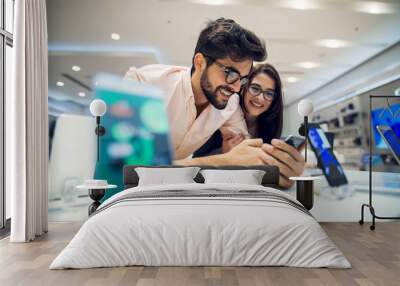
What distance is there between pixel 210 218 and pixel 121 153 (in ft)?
8.39

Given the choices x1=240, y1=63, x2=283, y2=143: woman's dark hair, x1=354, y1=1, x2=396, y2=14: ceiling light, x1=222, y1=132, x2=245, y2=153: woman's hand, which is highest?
x1=354, y1=1, x2=396, y2=14: ceiling light

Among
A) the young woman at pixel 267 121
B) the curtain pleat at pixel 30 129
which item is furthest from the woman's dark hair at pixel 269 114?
the curtain pleat at pixel 30 129

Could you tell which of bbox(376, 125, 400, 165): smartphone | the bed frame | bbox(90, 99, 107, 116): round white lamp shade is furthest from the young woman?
bbox(90, 99, 107, 116): round white lamp shade

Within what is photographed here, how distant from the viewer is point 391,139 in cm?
548

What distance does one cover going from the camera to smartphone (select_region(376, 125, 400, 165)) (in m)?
5.40

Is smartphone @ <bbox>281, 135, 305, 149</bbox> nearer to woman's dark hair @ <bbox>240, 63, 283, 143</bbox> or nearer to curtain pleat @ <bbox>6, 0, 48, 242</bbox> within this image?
woman's dark hair @ <bbox>240, 63, 283, 143</bbox>

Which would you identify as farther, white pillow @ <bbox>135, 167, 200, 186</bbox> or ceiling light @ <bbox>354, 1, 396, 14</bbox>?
ceiling light @ <bbox>354, 1, 396, 14</bbox>

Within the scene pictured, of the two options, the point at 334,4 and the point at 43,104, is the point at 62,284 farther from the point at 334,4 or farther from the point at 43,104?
the point at 334,4

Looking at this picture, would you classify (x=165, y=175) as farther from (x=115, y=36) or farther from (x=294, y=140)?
(x=115, y=36)

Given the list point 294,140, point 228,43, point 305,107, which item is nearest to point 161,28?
point 228,43

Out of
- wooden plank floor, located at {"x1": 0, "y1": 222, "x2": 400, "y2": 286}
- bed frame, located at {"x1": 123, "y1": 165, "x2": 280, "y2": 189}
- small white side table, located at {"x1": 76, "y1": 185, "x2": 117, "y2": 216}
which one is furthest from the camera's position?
bed frame, located at {"x1": 123, "y1": 165, "x2": 280, "y2": 189}

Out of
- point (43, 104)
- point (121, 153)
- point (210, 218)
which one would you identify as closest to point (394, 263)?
point (210, 218)

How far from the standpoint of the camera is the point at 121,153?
557 cm

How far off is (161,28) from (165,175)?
2049mm
